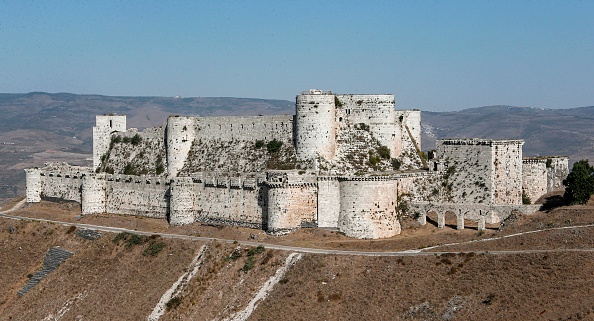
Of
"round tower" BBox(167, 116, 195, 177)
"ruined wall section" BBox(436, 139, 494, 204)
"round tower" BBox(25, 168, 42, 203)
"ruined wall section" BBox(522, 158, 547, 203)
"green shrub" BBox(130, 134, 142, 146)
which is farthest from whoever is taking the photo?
"round tower" BBox(25, 168, 42, 203)

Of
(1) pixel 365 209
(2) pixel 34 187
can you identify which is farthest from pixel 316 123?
(2) pixel 34 187

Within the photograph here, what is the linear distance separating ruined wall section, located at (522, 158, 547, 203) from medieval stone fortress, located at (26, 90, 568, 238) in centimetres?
10

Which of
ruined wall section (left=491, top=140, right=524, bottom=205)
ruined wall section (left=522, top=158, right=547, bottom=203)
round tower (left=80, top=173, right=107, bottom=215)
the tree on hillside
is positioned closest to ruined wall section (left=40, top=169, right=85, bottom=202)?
round tower (left=80, top=173, right=107, bottom=215)

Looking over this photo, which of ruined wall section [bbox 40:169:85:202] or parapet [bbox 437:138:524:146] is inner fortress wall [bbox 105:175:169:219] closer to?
ruined wall section [bbox 40:169:85:202]

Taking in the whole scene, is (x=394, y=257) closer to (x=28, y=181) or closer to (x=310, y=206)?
(x=310, y=206)

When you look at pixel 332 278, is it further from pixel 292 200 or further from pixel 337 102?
pixel 337 102

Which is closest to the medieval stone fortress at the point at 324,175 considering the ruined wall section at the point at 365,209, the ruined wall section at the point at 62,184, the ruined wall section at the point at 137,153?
the ruined wall section at the point at 365,209

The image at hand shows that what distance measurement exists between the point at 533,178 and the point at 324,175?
76.3 ft

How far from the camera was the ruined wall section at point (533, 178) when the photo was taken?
82.4 metres

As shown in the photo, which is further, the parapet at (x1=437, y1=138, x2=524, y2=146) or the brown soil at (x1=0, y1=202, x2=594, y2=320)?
the parapet at (x1=437, y1=138, x2=524, y2=146)

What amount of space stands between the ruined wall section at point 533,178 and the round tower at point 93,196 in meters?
47.2

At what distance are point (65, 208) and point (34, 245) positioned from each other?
11363mm

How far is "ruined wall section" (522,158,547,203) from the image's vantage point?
8244 centimetres

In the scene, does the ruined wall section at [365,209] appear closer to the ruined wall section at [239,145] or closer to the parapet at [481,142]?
the ruined wall section at [239,145]
